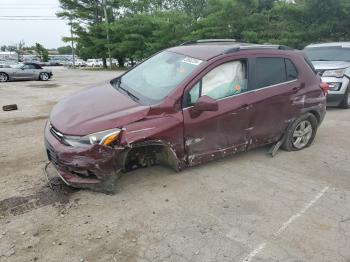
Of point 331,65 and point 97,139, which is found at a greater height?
point 331,65

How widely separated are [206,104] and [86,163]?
5.06ft

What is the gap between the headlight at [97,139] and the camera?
3447 millimetres

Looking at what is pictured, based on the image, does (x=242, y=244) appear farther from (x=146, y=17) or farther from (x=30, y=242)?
(x=146, y=17)

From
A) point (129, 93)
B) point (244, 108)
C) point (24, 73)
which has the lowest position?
point (244, 108)

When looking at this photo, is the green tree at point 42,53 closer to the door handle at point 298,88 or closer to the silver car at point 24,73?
the silver car at point 24,73

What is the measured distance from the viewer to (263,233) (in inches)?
124

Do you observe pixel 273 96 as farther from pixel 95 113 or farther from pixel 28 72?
pixel 28 72

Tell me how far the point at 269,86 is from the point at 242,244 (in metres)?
2.56

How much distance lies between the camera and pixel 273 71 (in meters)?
4.84

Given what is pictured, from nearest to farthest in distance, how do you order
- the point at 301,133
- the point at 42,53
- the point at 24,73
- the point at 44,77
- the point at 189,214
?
the point at 189,214
the point at 301,133
the point at 24,73
the point at 44,77
the point at 42,53

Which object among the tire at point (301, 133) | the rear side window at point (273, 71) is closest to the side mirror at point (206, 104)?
the rear side window at point (273, 71)

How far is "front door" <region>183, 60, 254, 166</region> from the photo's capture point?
13.2ft

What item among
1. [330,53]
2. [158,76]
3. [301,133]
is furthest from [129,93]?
[330,53]

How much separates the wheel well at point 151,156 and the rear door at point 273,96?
1.34 metres
